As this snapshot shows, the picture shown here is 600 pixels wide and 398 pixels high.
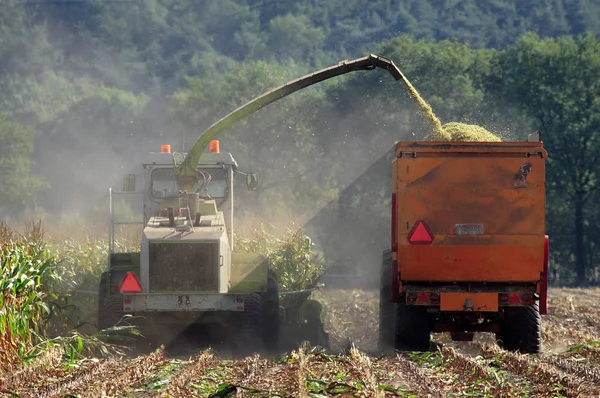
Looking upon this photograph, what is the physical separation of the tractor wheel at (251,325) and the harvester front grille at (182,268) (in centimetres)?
55

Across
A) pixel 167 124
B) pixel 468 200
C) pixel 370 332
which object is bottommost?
pixel 370 332

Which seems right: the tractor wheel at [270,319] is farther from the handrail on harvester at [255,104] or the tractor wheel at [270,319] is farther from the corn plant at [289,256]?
the corn plant at [289,256]

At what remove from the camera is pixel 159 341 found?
52.3 ft

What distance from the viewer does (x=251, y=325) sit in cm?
1544

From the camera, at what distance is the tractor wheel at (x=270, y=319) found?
618 inches

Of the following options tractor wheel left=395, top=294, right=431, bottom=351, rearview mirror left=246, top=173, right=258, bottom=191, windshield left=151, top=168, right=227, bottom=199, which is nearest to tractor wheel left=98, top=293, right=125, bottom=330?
windshield left=151, top=168, right=227, bottom=199

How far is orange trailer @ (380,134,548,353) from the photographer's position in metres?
14.1

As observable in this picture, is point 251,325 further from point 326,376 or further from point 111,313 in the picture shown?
point 326,376

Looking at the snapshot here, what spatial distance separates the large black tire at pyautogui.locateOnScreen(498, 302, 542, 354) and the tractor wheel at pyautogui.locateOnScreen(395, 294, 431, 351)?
3.69 feet

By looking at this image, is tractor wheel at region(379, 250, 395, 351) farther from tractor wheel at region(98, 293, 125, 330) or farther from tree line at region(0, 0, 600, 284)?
tree line at region(0, 0, 600, 284)

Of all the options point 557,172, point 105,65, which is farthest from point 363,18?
point 557,172

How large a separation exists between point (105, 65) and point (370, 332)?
150129 mm

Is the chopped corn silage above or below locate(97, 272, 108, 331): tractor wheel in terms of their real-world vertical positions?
above

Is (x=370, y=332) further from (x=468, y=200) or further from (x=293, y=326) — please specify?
(x=468, y=200)
